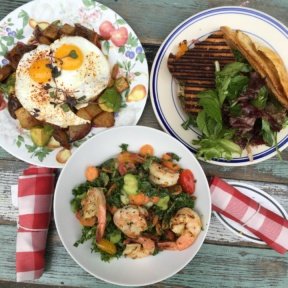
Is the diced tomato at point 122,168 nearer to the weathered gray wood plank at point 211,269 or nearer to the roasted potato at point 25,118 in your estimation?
the roasted potato at point 25,118

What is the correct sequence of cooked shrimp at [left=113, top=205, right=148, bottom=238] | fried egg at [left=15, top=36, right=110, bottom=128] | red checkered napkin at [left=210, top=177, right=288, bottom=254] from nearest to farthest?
cooked shrimp at [left=113, top=205, right=148, bottom=238] < fried egg at [left=15, top=36, right=110, bottom=128] < red checkered napkin at [left=210, top=177, right=288, bottom=254]

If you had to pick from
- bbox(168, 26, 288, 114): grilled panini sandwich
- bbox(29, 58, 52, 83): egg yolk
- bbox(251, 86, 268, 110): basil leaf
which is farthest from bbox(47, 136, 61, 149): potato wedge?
bbox(251, 86, 268, 110): basil leaf

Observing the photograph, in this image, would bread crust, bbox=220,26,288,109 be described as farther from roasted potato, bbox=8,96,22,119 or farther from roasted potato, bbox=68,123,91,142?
roasted potato, bbox=8,96,22,119

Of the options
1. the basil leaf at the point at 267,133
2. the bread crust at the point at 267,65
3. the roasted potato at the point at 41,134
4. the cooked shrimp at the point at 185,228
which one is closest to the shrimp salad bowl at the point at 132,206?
the cooked shrimp at the point at 185,228

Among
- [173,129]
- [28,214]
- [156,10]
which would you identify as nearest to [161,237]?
[173,129]

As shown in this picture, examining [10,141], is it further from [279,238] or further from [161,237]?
[279,238]

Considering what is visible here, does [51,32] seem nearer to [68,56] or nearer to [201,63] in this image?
[68,56]

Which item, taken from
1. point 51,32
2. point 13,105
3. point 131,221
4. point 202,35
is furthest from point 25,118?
point 202,35
